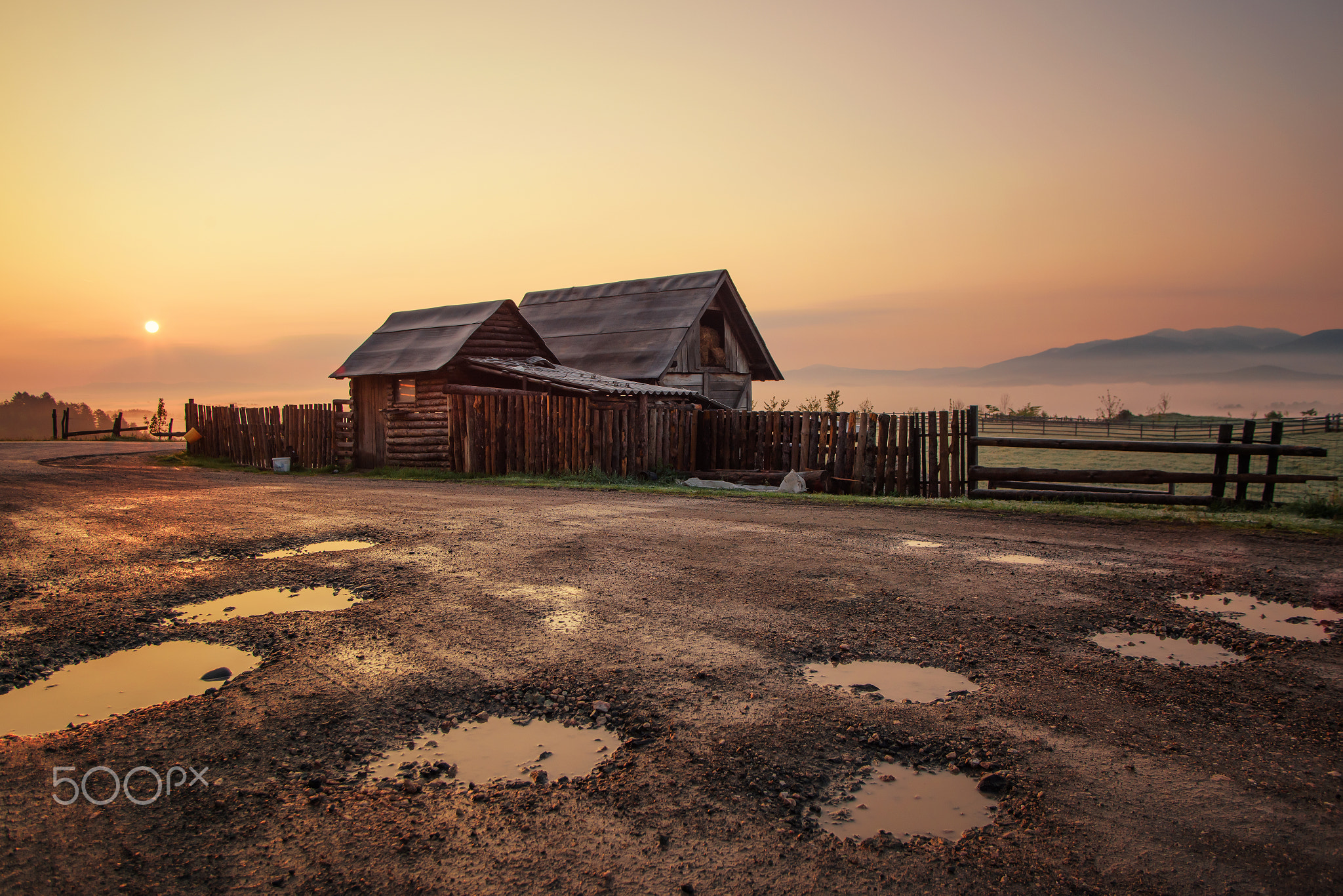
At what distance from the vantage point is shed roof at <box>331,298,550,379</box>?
2047cm

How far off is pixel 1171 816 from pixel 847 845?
1132 millimetres

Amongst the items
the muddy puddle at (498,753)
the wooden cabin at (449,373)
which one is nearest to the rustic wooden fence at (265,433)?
the wooden cabin at (449,373)

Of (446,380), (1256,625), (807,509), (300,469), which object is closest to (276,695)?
(1256,625)

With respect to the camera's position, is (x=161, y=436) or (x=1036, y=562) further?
(x=161, y=436)

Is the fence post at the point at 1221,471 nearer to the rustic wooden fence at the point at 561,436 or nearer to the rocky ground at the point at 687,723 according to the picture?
the rocky ground at the point at 687,723

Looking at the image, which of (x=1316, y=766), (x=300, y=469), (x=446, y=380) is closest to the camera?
(x=1316, y=766)

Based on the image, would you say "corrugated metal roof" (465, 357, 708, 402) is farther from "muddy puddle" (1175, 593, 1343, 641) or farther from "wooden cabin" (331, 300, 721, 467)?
"muddy puddle" (1175, 593, 1343, 641)

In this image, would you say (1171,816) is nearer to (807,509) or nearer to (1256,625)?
(1256,625)

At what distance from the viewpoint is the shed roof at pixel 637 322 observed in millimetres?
25234

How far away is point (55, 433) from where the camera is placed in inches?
1612

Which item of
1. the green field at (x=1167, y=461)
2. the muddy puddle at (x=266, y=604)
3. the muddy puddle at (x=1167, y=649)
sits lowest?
the green field at (x=1167, y=461)

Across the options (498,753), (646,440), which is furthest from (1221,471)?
(498,753)

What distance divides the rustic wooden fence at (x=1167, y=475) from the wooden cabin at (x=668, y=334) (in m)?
13.4

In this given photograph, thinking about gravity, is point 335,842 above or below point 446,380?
below
